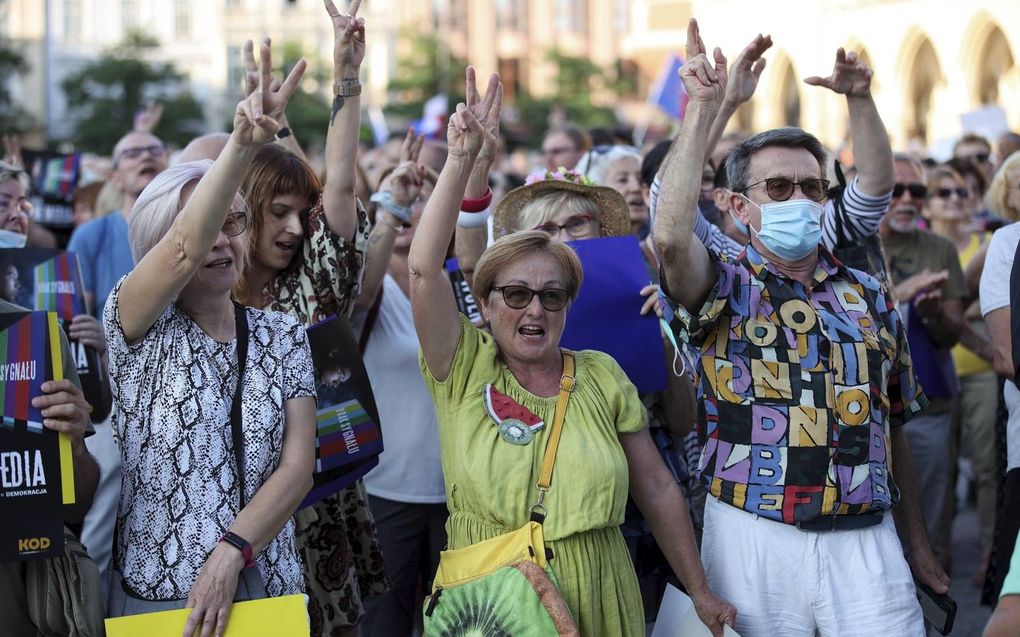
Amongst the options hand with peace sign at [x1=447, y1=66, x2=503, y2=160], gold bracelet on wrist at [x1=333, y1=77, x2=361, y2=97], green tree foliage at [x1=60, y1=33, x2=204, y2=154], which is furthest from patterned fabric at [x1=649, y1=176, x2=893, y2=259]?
green tree foliage at [x1=60, y1=33, x2=204, y2=154]

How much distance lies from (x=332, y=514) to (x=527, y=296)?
1105 mm

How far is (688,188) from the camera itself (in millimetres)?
3775

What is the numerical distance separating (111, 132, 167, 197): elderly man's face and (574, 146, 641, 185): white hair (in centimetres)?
238

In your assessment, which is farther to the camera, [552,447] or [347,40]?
[347,40]

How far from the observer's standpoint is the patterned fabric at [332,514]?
14.2 feet

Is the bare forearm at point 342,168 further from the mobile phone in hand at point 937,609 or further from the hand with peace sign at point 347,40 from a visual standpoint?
the mobile phone in hand at point 937,609

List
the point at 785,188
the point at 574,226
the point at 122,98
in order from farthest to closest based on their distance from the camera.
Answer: the point at 122,98 → the point at 574,226 → the point at 785,188

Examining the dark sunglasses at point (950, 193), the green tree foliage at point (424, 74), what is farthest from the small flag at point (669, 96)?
the green tree foliage at point (424, 74)

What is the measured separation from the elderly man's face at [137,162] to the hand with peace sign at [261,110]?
3966 millimetres

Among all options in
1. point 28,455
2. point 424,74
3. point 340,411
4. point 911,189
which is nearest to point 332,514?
point 340,411

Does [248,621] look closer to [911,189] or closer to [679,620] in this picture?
[679,620]

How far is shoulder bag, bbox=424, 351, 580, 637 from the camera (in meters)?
3.56

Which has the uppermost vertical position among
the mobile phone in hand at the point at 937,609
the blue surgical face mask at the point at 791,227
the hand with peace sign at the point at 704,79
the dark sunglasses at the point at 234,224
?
the hand with peace sign at the point at 704,79

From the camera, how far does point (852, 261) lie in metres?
4.81
